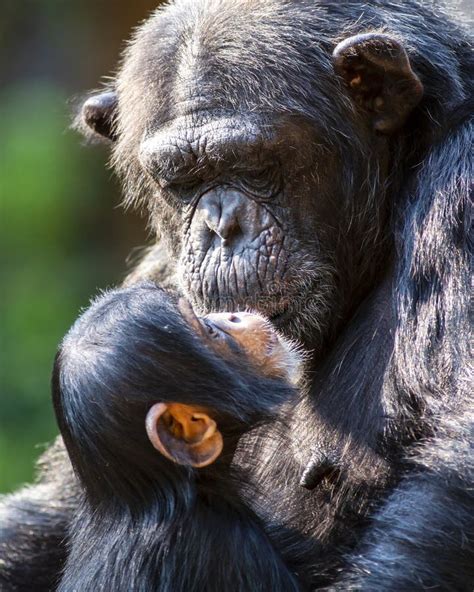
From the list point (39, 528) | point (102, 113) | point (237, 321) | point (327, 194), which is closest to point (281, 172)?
point (327, 194)

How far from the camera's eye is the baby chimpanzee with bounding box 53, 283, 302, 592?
189 inches

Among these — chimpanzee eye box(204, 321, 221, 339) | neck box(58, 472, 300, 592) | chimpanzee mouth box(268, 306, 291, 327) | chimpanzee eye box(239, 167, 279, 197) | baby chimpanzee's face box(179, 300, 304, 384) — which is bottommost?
neck box(58, 472, 300, 592)

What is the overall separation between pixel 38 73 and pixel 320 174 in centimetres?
910

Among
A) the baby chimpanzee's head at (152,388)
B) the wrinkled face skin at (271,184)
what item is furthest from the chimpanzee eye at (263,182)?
the baby chimpanzee's head at (152,388)

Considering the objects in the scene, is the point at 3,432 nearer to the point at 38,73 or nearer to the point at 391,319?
the point at 38,73

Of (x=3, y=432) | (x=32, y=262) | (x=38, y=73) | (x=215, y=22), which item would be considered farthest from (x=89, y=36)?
(x=215, y=22)

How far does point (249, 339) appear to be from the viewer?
5.16m

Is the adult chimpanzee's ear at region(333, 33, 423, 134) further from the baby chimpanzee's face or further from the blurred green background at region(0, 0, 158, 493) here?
the blurred green background at region(0, 0, 158, 493)

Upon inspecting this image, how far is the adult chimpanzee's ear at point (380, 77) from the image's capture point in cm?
547

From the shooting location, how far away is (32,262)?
44.1 feet

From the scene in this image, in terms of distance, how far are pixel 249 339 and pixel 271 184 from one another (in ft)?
3.00

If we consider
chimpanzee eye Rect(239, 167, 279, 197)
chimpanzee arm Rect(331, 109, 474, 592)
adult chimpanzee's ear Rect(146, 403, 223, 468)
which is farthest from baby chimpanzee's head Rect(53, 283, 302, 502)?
chimpanzee eye Rect(239, 167, 279, 197)

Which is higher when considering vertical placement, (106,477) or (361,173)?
(361,173)

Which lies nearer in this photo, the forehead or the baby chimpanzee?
the baby chimpanzee
